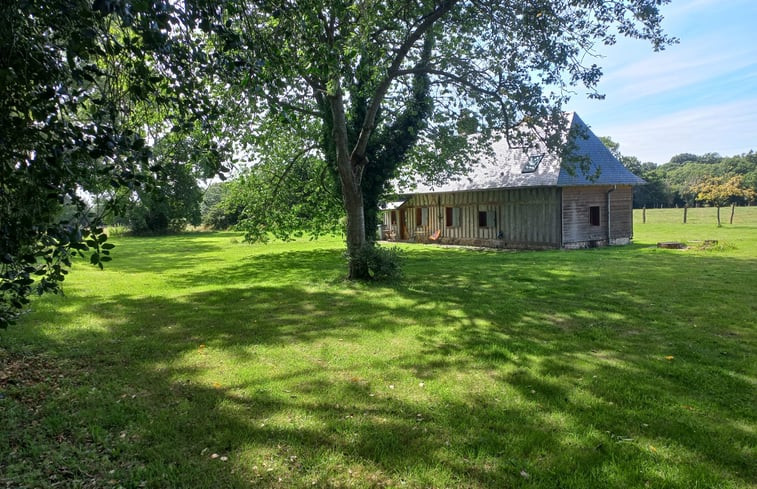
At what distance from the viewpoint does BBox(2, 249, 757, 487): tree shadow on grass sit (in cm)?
339

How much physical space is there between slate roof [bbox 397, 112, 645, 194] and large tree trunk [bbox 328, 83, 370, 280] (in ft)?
29.8

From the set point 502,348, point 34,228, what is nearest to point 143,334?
point 34,228

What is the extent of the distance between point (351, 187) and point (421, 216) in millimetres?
17525

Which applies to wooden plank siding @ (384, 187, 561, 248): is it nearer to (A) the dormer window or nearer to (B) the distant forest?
(A) the dormer window

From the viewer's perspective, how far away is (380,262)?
40.4 ft

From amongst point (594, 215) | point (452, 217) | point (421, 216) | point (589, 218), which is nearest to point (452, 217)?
point (452, 217)

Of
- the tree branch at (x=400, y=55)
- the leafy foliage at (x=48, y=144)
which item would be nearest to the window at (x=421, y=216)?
the tree branch at (x=400, y=55)

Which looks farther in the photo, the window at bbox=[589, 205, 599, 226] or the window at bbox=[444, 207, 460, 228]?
the window at bbox=[444, 207, 460, 228]

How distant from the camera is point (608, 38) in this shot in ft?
35.5

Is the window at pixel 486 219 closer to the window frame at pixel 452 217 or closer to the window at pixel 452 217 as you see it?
the window frame at pixel 452 217

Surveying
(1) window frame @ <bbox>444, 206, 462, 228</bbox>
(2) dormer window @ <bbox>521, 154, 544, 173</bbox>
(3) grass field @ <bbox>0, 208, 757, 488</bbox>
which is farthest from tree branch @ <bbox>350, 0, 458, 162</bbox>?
(1) window frame @ <bbox>444, 206, 462, 228</bbox>

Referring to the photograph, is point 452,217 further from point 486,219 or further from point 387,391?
point 387,391

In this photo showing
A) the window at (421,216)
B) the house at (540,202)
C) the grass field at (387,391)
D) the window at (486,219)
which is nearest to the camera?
the grass field at (387,391)

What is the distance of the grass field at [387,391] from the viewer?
3.37 m
